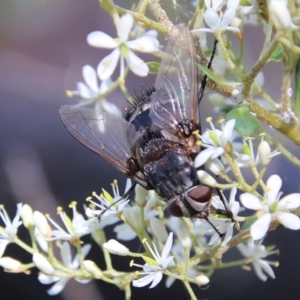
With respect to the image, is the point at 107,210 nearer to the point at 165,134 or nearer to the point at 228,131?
the point at 165,134

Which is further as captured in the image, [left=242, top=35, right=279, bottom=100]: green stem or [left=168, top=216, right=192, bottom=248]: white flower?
[left=168, top=216, right=192, bottom=248]: white flower

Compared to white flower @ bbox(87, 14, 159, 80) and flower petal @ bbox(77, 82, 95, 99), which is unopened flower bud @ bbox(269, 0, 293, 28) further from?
flower petal @ bbox(77, 82, 95, 99)

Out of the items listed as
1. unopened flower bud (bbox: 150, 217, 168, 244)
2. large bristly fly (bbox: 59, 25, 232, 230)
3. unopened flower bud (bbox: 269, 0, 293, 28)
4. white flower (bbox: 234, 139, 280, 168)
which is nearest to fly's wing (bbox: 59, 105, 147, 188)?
large bristly fly (bbox: 59, 25, 232, 230)

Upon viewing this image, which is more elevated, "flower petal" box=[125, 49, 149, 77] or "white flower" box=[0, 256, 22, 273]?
"flower petal" box=[125, 49, 149, 77]

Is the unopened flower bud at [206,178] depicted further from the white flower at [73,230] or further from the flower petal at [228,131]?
the white flower at [73,230]

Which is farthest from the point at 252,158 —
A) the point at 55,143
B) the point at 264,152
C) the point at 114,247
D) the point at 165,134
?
the point at 55,143

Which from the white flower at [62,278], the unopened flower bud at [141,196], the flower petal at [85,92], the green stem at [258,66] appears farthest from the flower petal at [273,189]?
the flower petal at [85,92]
